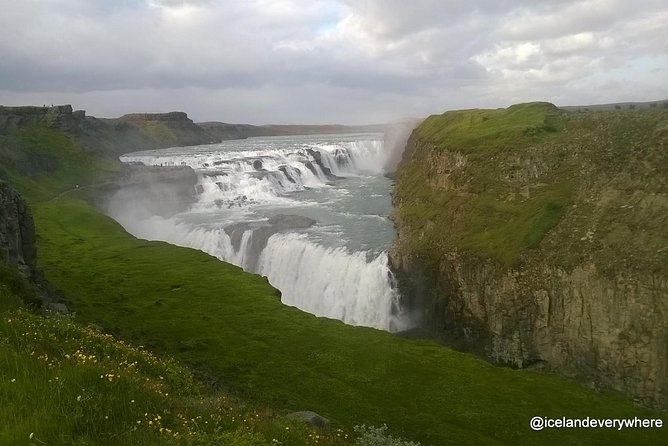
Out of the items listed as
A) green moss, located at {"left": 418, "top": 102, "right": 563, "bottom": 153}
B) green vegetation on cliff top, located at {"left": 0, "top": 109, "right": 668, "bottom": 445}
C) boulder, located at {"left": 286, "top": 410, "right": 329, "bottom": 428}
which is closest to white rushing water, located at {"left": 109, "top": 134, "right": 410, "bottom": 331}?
green vegetation on cliff top, located at {"left": 0, "top": 109, "right": 668, "bottom": 445}

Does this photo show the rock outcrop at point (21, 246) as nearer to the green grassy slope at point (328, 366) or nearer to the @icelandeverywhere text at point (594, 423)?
the green grassy slope at point (328, 366)

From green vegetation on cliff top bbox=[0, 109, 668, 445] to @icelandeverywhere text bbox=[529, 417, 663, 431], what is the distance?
0.94ft

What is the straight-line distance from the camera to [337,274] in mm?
37000

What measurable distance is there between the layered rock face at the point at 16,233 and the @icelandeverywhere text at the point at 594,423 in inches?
705

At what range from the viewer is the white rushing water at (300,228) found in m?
35.9

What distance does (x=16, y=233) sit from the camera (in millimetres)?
19156

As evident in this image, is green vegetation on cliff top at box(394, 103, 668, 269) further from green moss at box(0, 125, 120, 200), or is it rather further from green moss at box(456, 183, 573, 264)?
green moss at box(0, 125, 120, 200)

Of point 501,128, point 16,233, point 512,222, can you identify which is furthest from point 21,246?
point 501,128

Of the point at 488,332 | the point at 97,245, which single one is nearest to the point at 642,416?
the point at 488,332

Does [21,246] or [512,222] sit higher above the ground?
[21,246]

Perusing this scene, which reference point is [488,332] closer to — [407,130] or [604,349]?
[604,349]

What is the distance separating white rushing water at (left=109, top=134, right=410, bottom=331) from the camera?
35.9m

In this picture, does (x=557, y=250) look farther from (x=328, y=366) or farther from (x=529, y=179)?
(x=328, y=366)

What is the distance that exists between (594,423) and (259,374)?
11.8 metres
